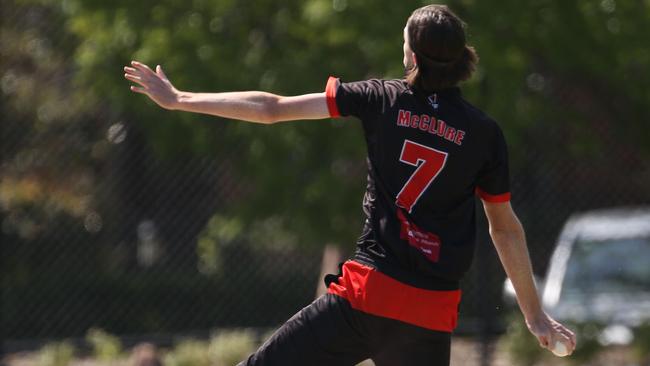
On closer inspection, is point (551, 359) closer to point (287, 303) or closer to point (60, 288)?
point (287, 303)

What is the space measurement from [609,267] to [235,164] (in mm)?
3384

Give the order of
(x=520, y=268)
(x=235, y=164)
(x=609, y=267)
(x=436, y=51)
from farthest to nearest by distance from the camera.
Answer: (x=609, y=267) → (x=235, y=164) → (x=520, y=268) → (x=436, y=51)

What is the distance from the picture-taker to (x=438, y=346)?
12.7 ft

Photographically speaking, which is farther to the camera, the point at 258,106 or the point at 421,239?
the point at 258,106

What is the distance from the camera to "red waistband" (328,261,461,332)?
3.81 m

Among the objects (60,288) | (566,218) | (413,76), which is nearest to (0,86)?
(60,288)

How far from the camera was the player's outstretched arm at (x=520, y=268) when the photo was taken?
4031 mm

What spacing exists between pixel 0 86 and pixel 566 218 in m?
5.05

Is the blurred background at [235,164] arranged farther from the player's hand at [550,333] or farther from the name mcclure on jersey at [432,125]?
the name mcclure on jersey at [432,125]

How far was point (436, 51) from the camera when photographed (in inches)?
149

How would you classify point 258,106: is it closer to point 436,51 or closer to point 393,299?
point 436,51

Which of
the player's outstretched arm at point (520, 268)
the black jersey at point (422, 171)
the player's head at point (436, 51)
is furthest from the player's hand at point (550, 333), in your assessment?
the player's head at point (436, 51)

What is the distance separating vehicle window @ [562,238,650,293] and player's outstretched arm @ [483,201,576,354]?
19.2ft

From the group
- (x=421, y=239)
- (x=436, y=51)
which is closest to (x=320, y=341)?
(x=421, y=239)
